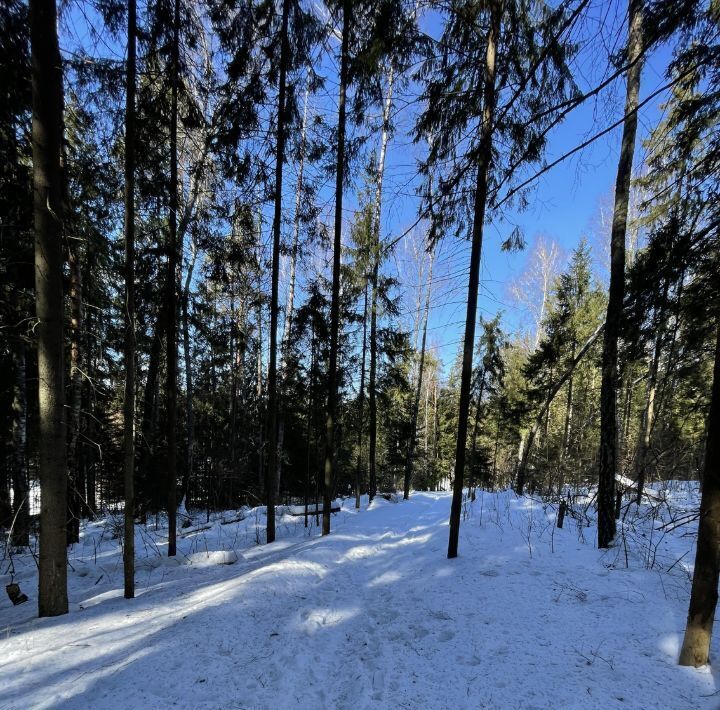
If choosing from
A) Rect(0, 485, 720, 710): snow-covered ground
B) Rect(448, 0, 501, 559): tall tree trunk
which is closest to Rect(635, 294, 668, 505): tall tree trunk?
Rect(448, 0, 501, 559): tall tree trunk

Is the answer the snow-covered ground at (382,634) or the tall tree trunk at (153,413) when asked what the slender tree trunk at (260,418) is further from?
the snow-covered ground at (382,634)

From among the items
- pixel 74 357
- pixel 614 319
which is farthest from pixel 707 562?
pixel 74 357

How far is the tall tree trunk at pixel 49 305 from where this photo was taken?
4207 mm

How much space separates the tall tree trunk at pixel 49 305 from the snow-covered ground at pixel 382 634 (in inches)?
27.4

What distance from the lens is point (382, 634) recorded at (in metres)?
3.94

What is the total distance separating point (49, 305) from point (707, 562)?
258 inches

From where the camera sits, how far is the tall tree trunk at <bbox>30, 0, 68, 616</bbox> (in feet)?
13.8

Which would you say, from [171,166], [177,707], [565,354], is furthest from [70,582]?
[565,354]

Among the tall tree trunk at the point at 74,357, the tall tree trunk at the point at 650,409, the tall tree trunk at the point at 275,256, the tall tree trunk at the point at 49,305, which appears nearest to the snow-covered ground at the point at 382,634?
the tall tree trunk at the point at 49,305

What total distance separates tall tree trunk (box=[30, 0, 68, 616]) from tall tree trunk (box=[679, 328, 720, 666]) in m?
6.01

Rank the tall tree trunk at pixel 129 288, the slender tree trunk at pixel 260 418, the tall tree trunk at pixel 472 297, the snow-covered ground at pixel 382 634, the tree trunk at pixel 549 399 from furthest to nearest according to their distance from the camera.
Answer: the slender tree trunk at pixel 260 418
the tree trunk at pixel 549 399
the tall tree trunk at pixel 472 297
the tall tree trunk at pixel 129 288
the snow-covered ground at pixel 382 634

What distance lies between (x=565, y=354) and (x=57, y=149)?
64.6 feet

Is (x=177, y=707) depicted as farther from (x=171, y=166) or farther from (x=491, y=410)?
(x=491, y=410)

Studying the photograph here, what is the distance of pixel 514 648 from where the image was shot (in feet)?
11.0
